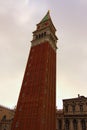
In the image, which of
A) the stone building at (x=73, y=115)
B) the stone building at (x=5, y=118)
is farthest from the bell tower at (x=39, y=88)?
the stone building at (x=5, y=118)

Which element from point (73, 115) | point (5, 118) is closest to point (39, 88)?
point (73, 115)

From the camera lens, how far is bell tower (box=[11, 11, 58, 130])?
42031 millimetres

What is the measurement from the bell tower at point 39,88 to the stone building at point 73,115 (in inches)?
241

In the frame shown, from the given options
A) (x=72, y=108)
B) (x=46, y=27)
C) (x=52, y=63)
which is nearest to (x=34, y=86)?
(x=52, y=63)

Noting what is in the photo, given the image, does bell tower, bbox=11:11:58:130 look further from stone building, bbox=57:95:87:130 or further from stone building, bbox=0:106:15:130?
stone building, bbox=0:106:15:130

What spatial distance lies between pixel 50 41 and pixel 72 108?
24048 millimetres

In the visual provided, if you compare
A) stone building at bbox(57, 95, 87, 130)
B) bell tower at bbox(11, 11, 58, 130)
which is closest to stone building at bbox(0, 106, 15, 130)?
stone building at bbox(57, 95, 87, 130)

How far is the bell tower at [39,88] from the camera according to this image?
42031 mm

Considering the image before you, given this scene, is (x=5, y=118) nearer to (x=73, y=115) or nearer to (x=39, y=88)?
(x=73, y=115)

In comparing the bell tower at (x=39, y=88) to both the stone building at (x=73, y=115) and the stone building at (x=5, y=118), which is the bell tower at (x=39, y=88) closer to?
the stone building at (x=73, y=115)

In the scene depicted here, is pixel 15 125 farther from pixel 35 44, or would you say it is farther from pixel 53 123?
pixel 35 44

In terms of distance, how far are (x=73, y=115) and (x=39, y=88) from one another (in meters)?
15.8

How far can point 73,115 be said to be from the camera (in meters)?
52.2

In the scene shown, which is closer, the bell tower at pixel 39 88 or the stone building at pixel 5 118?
the bell tower at pixel 39 88
